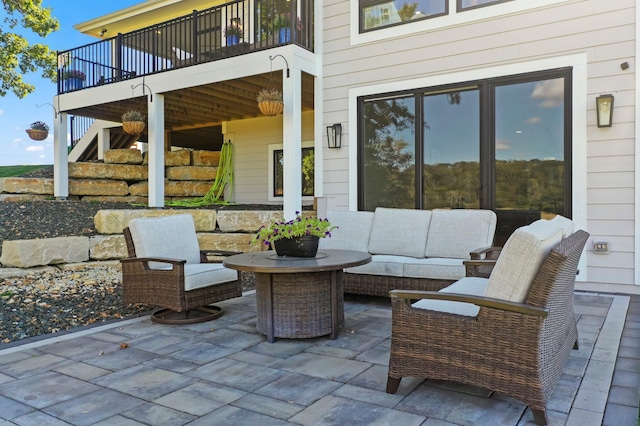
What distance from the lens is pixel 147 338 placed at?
3.35 metres

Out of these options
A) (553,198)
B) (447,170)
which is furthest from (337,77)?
(553,198)

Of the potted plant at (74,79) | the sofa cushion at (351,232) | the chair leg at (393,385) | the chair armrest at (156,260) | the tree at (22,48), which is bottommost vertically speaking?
the chair leg at (393,385)

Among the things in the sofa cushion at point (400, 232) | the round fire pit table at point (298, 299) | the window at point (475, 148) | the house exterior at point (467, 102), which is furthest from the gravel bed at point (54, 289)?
the house exterior at point (467, 102)

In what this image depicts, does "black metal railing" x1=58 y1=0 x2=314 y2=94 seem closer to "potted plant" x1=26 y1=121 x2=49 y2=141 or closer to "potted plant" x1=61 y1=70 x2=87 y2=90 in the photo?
"potted plant" x1=61 y1=70 x2=87 y2=90

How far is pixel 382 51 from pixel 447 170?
1.88 m

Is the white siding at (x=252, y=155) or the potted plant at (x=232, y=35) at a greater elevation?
the potted plant at (x=232, y=35)

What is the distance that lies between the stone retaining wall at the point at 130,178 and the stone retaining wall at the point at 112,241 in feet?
9.36

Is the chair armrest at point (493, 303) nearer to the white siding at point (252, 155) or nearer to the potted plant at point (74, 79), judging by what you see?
the white siding at point (252, 155)

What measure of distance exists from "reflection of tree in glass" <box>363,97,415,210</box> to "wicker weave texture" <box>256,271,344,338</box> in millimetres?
3031

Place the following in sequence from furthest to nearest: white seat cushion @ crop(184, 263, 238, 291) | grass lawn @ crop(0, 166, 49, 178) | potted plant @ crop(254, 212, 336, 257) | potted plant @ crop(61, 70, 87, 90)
A: grass lawn @ crop(0, 166, 49, 178) < potted plant @ crop(61, 70, 87, 90) < white seat cushion @ crop(184, 263, 238, 291) < potted plant @ crop(254, 212, 336, 257)

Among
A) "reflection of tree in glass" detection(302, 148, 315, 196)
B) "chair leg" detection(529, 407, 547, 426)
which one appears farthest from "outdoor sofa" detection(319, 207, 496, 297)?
"reflection of tree in glass" detection(302, 148, 315, 196)

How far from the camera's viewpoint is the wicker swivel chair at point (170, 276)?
145 inches

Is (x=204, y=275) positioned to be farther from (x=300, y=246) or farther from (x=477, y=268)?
(x=477, y=268)

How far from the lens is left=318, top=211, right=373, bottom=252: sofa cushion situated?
495 cm
